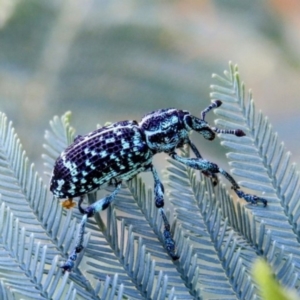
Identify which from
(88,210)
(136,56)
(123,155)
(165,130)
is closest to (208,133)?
(165,130)

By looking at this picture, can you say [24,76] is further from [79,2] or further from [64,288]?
[64,288]

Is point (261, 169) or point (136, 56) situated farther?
point (136, 56)

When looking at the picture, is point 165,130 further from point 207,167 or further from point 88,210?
point 88,210

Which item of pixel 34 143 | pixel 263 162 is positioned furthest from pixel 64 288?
pixel 34 143

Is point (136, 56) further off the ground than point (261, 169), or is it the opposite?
point (136, 56)

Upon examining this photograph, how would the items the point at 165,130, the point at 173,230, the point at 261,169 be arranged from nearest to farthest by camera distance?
1. the point at 173,230
2. the point at 261,169
3. the point at 165,130

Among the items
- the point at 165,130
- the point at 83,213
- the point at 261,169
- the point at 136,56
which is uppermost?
the point at 136,56
